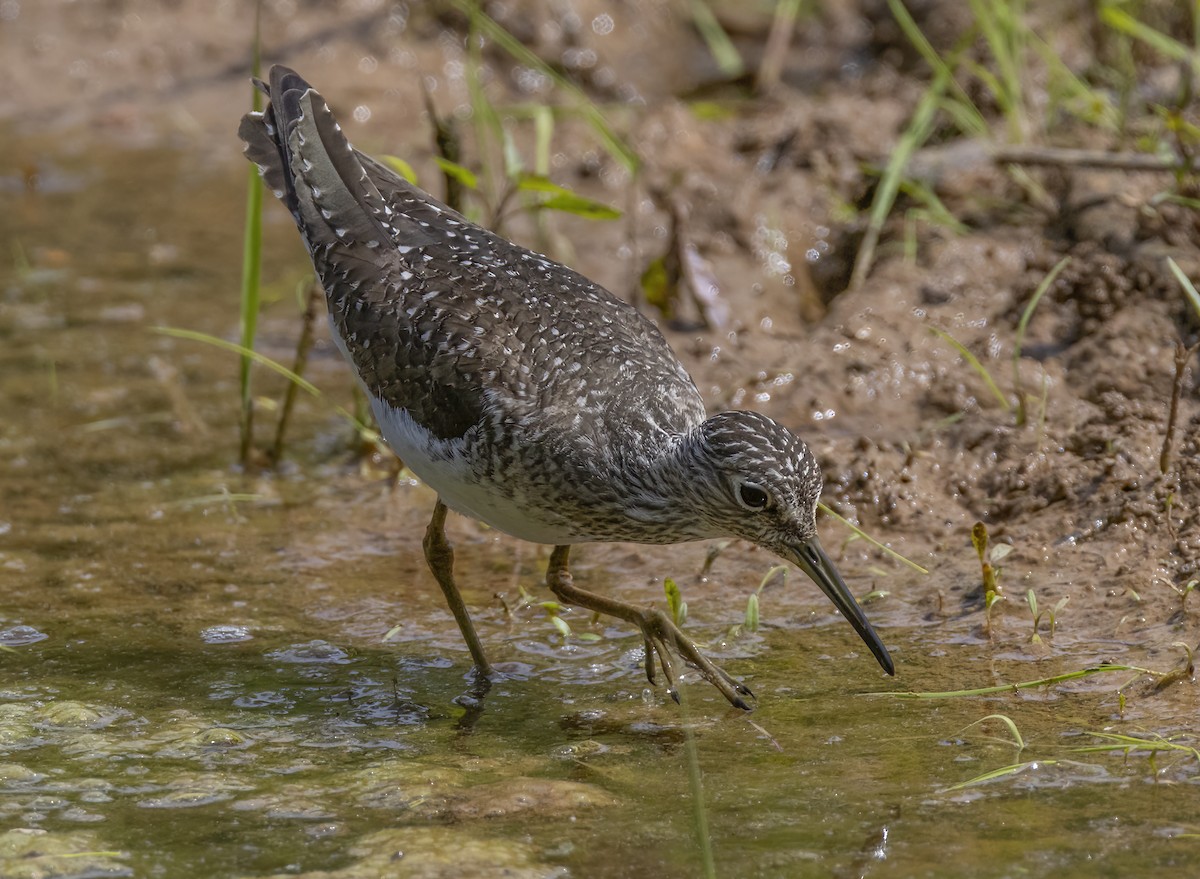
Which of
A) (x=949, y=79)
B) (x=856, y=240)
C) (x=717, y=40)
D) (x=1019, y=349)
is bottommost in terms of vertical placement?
(x=1019, y=349)

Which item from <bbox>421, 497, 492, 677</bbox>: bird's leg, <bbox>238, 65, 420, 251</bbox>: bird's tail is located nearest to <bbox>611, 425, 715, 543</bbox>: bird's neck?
<bbox>421, 497, 492, 677</bbox>: bird's leg

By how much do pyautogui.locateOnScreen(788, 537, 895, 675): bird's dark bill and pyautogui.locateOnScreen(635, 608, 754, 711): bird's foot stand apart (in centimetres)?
45

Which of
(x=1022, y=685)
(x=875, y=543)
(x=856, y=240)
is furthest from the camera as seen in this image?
(x=856, y=240)

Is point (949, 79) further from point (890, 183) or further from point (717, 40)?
point (717, 40)

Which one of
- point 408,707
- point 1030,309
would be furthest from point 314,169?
point 1030,309

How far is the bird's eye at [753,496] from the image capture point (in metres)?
5.00

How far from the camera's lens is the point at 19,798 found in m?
4.54

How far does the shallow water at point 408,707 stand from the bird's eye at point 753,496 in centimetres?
71

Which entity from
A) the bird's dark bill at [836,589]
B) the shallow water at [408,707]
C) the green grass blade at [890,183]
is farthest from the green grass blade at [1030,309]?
the bird's dark bill at [836,589]

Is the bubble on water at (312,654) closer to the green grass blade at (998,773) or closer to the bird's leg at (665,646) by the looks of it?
the bird's leg at (665,646)

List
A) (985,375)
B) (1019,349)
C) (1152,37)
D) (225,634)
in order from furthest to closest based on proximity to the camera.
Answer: (1152,37), (1019,349), (985,375), (225,634)

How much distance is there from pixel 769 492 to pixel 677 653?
695 millimetres

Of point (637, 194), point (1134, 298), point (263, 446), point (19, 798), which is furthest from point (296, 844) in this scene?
point (637, 194)

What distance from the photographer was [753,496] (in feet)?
16.5
